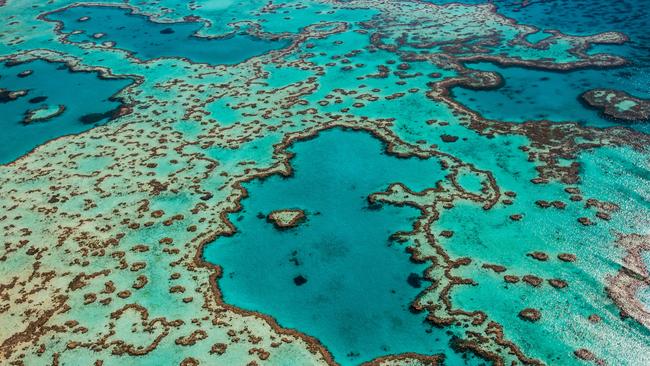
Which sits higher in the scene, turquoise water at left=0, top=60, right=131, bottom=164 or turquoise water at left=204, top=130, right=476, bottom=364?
turquoise water at left=0, top=60, right=131, bottom=164

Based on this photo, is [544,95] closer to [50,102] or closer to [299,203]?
[299,203]

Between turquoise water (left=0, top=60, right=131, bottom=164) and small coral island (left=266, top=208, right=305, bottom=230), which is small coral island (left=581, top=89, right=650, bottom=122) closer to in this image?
small coral island (left=266, top=208, right=305, bottom=230)

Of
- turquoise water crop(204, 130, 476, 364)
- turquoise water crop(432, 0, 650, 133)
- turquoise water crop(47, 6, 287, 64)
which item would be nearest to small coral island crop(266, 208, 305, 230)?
turquoise water crop(204, 130, 476, 364)

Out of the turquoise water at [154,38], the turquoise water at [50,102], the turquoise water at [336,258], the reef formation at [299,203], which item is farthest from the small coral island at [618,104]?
the turquoise water at [50,102]

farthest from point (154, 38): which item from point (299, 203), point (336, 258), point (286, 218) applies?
point (336, 258)

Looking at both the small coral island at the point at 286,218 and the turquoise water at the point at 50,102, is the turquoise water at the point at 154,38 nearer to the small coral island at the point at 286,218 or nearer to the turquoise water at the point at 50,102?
the turquoise water at the point at 50,102

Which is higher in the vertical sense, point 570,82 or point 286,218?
point 570,82
